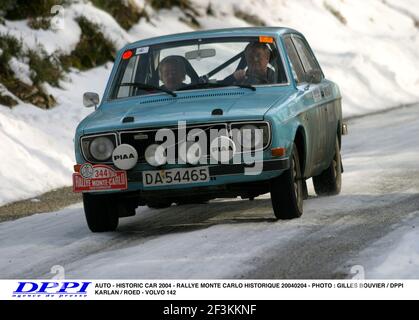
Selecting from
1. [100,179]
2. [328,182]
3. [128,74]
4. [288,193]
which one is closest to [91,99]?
[128,74]

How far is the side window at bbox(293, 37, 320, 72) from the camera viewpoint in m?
10.9

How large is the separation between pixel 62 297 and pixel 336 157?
558 cm

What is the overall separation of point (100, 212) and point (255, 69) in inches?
75.9

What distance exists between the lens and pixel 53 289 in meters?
6.82

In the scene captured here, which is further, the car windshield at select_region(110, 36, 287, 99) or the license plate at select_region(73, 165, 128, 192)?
the car windshield at select_region(110, 36, 287, 99)

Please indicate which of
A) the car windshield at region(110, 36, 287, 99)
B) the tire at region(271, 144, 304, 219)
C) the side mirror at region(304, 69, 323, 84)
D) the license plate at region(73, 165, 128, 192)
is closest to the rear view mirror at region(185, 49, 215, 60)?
the car windshield at region(110, 36, 287, 99)

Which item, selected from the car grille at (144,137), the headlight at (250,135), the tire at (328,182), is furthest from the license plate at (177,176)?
the tire at (328,182)

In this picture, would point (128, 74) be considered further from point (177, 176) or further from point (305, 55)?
Answer: point (177, 176)

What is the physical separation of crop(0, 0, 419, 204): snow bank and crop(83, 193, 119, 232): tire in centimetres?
373

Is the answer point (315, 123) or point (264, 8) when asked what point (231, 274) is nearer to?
point (315, 123)

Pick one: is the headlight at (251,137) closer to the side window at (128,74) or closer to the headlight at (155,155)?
the headlight at (155,155)

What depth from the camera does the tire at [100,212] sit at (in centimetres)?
920

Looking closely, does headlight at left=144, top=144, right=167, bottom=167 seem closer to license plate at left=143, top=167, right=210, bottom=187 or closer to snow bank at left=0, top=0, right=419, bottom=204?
license plate at left=143, top=167, right=210, bottom=187

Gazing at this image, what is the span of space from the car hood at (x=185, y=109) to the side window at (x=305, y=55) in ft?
3.92
